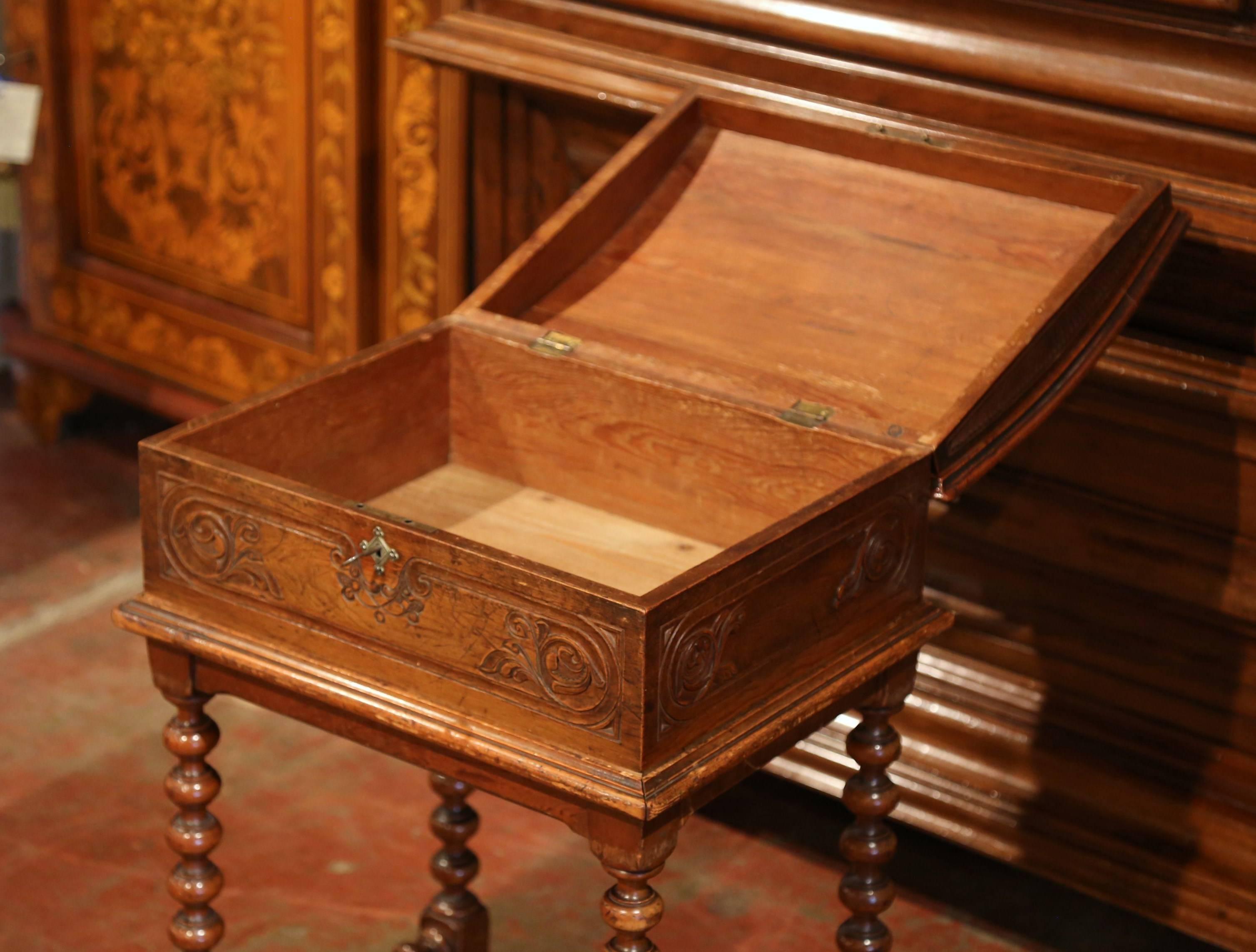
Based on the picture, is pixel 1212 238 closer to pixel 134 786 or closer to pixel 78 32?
pixel 134 786

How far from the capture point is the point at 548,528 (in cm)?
210

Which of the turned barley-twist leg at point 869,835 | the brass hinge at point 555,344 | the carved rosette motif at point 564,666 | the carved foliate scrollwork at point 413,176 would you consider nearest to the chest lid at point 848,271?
the brass hinge at point 555,344

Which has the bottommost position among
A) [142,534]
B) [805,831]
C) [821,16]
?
[805,831]

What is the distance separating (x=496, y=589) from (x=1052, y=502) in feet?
3.81

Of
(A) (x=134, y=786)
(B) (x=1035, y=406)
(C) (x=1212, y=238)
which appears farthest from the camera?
(A) (x=134, y=786)

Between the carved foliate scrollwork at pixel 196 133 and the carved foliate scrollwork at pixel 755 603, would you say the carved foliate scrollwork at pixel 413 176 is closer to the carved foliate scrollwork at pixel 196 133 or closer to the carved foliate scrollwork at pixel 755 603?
the carved foliate scrollwork at pixel 196 133

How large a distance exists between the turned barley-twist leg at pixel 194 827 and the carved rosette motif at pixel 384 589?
28 cm

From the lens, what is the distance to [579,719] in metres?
1.61

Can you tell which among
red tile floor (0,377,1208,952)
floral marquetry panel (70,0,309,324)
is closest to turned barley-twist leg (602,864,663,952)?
red tile floor (0,377,1208,952)

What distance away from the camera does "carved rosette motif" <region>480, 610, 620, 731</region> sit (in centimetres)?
158

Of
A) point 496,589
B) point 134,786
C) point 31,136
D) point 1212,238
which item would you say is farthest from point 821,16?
point 31,136

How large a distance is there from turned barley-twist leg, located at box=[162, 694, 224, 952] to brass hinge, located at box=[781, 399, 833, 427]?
720 millimetres

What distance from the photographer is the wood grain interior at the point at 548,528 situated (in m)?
2.01

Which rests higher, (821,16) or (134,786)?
(821,16)
